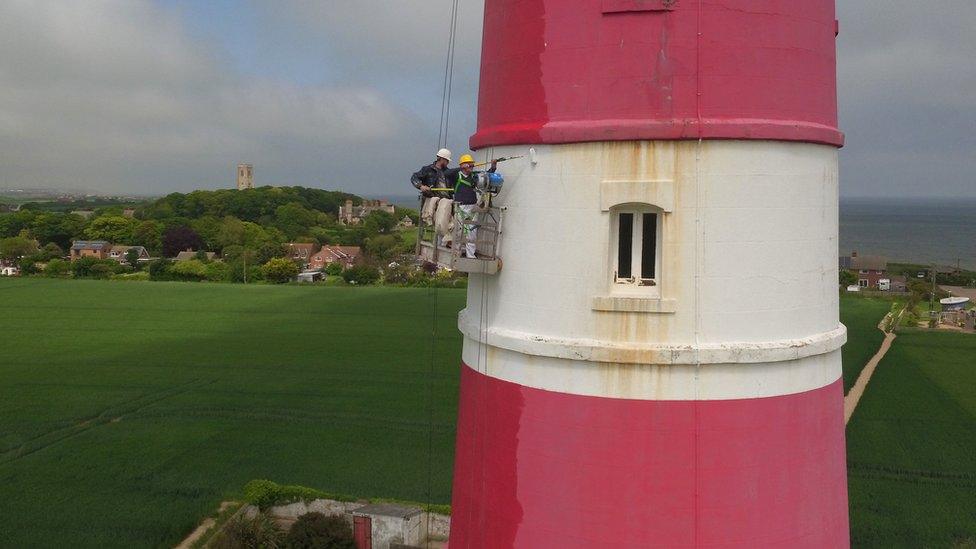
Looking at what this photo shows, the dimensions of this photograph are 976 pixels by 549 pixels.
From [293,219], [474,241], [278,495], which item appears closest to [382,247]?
[293,219]

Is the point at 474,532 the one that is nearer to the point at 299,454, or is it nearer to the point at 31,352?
the point at 299,454

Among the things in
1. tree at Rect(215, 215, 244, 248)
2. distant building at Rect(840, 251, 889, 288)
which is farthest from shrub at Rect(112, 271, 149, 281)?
distant building at Rect(840, 251, 889, 288)

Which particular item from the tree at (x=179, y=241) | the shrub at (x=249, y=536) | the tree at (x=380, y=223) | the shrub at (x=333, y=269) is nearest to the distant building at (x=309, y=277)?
the shrub at (x=333, y=269)

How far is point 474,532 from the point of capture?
7172mm

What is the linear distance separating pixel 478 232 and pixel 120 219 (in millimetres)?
132328

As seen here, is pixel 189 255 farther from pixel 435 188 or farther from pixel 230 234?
pixel 435 188

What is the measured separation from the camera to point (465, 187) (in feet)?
22.6

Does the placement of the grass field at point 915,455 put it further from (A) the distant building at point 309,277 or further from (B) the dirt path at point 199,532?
(A) the distant building at point 309,277

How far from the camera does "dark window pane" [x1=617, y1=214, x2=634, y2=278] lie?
6.41 metres

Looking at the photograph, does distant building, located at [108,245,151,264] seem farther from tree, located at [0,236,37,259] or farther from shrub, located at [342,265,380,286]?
shrub, located at [342,265,380,286]

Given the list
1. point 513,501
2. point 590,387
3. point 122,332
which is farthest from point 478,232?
point 122,332

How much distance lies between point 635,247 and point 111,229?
132 meters

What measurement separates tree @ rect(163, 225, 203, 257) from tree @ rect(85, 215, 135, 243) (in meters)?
5.80

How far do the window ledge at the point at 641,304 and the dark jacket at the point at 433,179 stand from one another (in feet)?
5.43
